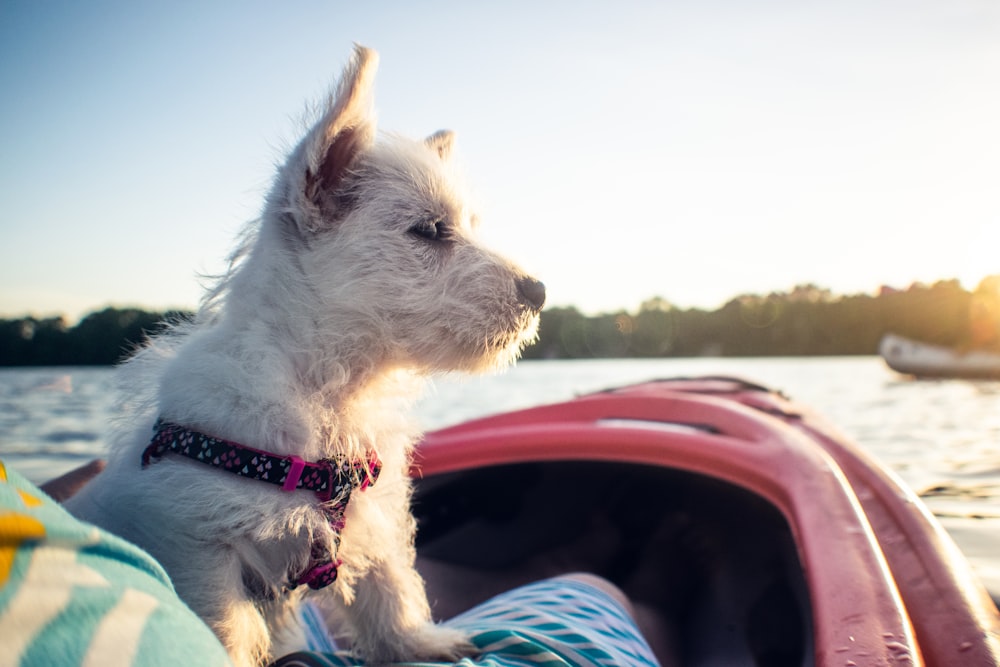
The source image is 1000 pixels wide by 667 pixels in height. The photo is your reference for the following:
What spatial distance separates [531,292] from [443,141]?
2.44 ft

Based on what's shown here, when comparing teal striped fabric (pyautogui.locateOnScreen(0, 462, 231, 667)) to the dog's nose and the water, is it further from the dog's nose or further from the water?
the dog's nose

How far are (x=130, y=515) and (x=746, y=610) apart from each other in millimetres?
2551

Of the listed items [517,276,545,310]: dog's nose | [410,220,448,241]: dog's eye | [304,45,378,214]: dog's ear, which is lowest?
[517,276,545,310]: dog's nose

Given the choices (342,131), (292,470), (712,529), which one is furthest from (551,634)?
(712,529)

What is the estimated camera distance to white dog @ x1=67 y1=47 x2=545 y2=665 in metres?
1.27

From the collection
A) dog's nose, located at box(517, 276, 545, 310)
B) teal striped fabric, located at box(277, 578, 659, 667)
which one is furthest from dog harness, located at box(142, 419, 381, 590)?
dog's nose, located at box(517, 276, 545, 310)

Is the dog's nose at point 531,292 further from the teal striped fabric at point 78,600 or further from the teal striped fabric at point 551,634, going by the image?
the teal striped fabric at point 78,600

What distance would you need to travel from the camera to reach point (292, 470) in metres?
1.33

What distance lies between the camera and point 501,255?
1.80m

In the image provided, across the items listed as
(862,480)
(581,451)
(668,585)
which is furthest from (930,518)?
(668,585)

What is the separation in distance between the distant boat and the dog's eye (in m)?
25.8

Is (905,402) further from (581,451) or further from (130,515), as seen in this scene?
(130,515)

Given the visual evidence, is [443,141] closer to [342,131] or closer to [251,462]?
[342,131]

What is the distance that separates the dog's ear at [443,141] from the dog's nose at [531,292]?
0.65m
